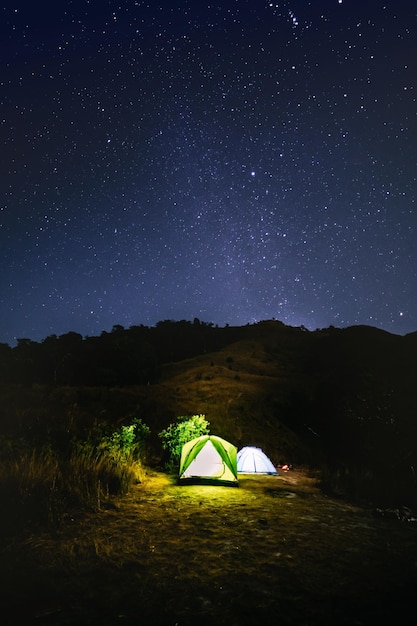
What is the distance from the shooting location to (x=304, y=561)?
16.5 ft

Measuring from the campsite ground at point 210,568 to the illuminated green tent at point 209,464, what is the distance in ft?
8.11

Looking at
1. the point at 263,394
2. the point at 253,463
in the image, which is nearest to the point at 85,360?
the point at 263,394

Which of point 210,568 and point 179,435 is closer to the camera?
point 210,568

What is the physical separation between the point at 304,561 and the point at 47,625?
3.07 metres

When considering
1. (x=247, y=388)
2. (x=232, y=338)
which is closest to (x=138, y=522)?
(x=247, y=388)

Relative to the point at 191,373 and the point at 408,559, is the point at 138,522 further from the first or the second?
the point at 191,373

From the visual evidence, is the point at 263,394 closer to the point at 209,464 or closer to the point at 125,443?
the point at 125,443

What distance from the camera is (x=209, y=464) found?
10.3 m

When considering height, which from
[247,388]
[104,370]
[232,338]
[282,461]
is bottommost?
[282,461]

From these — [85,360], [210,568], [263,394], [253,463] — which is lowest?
[253,463]

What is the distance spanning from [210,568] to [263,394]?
62.7ft

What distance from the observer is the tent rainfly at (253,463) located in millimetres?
12477

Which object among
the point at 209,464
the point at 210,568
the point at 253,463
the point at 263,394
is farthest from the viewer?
the point at 263,394

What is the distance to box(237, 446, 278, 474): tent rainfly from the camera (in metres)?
12.5
